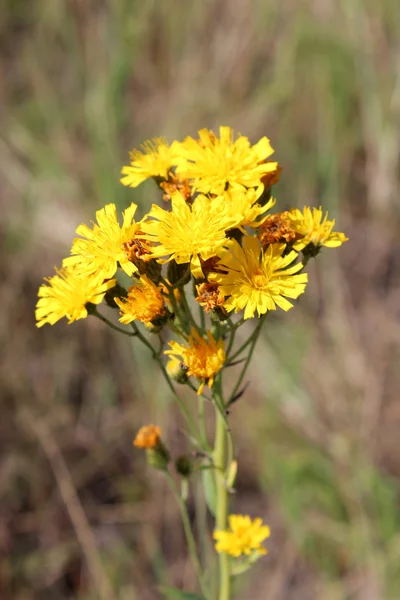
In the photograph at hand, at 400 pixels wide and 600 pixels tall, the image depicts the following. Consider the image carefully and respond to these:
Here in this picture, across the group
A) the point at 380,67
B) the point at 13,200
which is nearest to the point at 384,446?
the point at 380,67

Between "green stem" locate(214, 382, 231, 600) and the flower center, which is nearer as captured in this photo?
the flower center

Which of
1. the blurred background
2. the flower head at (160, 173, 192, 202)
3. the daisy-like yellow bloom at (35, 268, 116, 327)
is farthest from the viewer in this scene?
the blurred background

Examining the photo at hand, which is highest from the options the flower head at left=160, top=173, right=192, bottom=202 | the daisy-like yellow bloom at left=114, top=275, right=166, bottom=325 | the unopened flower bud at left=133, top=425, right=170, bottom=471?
the flower head at left=160, top=173, right=192, bottom=202

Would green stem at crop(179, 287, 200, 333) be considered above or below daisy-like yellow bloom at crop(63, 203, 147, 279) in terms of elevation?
below

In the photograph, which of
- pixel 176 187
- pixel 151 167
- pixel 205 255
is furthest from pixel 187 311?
pixel 151 167

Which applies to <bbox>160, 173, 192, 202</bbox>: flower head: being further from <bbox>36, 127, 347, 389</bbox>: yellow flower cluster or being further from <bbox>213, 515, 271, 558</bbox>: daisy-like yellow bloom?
<bbox>213, 515, 271, 558</bbox>: daisy-like yellow bloom

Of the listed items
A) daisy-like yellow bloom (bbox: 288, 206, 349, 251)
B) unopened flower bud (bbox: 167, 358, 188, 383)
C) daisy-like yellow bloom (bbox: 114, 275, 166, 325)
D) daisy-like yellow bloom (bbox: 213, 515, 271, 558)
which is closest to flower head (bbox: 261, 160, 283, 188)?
daisy-like yellow bloom (bbox: 288, 206, 349, 251)

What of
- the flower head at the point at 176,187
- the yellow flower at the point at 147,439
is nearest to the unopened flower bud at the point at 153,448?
the yellow flower at the point at 147,439
